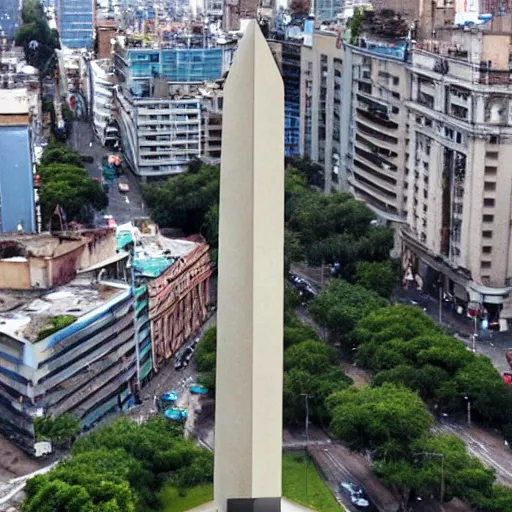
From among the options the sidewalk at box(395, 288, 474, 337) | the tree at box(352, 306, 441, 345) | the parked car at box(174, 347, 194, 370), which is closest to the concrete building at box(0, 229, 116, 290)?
the parked car at box(174, 347, 194, 370)

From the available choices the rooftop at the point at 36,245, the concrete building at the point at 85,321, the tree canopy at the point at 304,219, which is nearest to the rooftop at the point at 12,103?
the tree canopy at the point at 304,219

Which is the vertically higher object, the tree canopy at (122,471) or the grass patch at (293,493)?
the tree canopy at (122,471)

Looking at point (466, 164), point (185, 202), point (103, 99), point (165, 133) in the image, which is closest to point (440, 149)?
point (466, 164)

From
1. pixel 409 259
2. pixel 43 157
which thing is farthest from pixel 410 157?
pixel 43 157

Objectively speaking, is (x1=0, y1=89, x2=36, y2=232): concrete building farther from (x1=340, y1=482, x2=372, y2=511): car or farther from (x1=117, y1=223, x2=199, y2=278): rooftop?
(x1=340, y1=482, x2=372, y2=511): car

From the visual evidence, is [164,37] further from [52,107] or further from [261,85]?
[261,85]

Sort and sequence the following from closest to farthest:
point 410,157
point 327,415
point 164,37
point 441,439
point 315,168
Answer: point 441,439
point 327,415
point 410,157
point 315,168
point 164,37

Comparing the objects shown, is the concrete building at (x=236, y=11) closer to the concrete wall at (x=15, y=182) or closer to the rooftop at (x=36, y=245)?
the concrete wall at (x=15, y=182)
